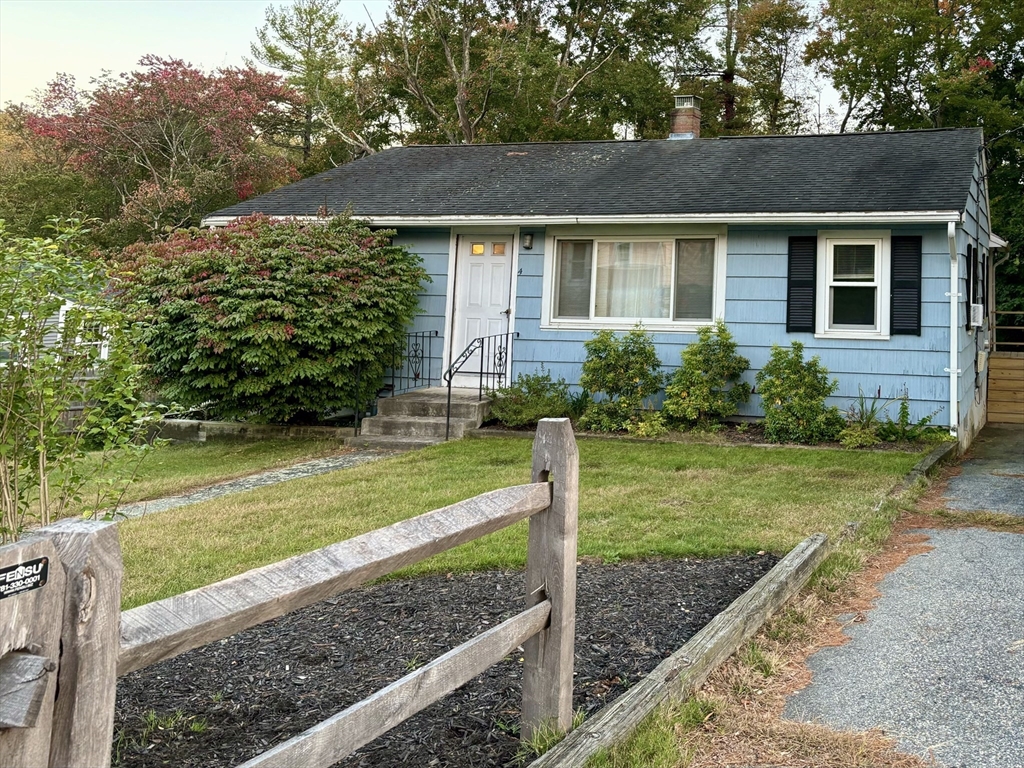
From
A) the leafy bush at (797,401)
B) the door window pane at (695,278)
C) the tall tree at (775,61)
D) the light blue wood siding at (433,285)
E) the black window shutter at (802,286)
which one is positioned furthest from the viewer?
the tall tree at (775,61)

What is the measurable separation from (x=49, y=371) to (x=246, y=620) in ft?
9.75

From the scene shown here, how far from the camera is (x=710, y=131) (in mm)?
26328

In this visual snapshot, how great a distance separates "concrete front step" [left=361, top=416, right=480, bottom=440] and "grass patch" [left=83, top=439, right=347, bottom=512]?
554mm

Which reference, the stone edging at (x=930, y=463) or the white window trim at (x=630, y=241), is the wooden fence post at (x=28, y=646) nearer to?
the stone edging at (x=930, y=463)

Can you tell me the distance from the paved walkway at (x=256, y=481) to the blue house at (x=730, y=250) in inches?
135

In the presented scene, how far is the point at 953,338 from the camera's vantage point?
10883 millimetres

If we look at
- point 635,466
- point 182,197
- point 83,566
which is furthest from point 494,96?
point 83,566

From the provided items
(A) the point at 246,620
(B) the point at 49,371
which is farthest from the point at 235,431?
(A) the point at 246,620

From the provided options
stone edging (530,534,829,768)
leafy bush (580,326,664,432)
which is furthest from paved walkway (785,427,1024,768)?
leafy bush (580,326,664,432)

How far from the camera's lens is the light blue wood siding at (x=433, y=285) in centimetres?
1330

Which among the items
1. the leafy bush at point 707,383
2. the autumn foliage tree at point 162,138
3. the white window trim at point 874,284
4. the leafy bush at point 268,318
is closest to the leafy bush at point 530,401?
the leafy bush at point 707,383

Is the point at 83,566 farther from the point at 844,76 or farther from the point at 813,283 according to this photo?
the point at 844,76

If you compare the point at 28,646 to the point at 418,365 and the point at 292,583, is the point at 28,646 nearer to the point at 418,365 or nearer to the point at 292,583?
the point at 292,583

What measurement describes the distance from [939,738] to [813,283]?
9.04 m
